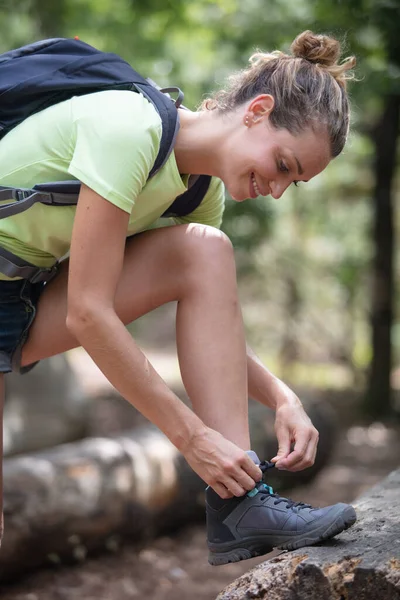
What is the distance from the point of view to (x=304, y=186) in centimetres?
971

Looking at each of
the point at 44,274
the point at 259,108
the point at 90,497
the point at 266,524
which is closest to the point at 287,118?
the point at 259,108

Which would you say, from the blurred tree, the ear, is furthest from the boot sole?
the blurred tree

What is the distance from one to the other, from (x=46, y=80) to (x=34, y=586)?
248cm

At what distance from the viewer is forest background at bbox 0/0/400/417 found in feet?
19.7

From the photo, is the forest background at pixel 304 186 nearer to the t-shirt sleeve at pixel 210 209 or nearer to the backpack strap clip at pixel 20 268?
the t-shirt sleeve at pixel 210 209

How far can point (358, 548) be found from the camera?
6.49ft

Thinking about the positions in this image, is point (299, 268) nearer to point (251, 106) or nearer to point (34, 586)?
point (34, 586)

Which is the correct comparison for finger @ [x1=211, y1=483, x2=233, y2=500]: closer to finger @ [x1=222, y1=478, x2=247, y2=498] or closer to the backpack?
finger @ [x1=222, y1=478, x2=247, y2=498]

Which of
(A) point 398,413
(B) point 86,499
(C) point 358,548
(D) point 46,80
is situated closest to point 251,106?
(D) point 46,80

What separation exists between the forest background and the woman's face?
75.0 inches

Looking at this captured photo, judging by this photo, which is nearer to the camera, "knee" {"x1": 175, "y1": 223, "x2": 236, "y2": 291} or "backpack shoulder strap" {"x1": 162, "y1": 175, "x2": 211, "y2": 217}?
"knee" {"x1": 175, "y1": 223, "x2": 236, "y2": 291}

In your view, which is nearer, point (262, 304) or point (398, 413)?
point (398, 413)

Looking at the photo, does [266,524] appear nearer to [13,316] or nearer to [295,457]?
[295,457]

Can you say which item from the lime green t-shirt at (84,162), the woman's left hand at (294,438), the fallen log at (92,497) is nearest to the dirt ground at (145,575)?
the fallen log at (92,497)
